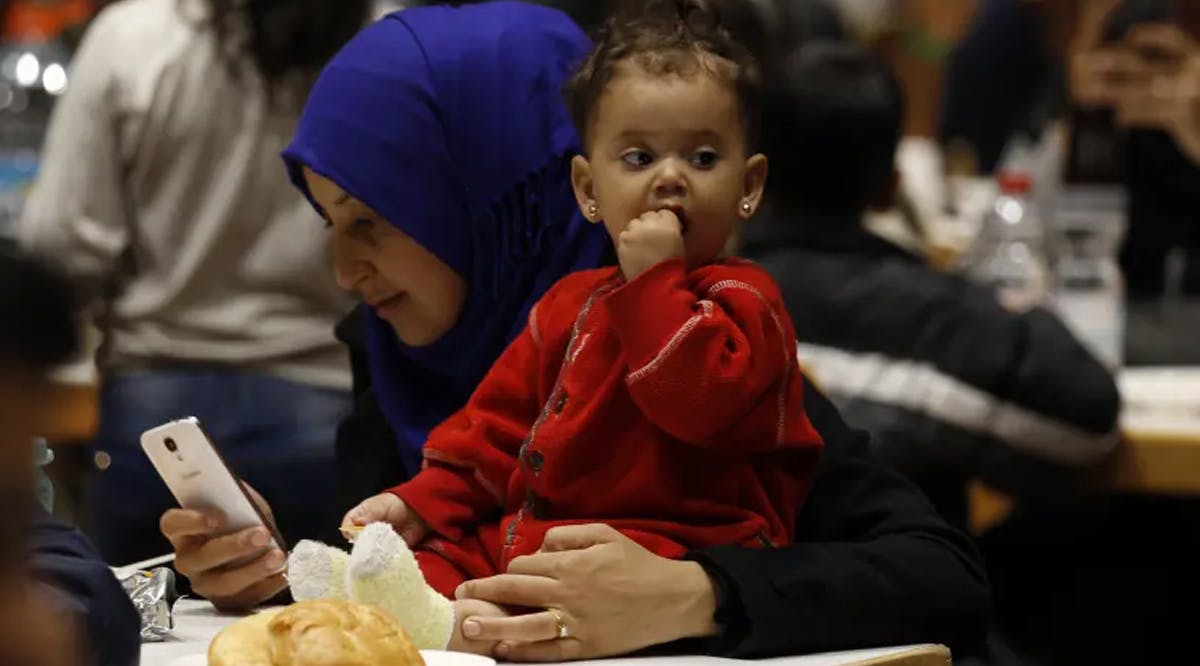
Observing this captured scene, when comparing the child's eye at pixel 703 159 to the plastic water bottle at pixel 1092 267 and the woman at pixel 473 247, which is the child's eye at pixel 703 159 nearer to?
the woman at pixel 473 247

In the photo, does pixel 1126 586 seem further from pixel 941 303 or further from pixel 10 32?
pixel 10 32

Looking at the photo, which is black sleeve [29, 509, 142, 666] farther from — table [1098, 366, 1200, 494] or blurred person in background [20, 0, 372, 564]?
table [1098, 366, 1200, 494]

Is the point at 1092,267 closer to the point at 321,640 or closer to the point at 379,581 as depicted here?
the point at 379,581

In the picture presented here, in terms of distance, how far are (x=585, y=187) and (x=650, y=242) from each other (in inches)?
6.8

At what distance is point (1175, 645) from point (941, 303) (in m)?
0.84

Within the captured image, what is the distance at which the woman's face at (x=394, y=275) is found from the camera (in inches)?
67.6

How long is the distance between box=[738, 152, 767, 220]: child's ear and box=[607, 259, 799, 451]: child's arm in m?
0.09

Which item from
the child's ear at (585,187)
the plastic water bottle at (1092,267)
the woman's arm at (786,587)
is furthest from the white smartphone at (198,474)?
the plastic water bottle at (1092,267)

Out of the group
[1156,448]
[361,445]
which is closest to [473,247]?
[361,445]

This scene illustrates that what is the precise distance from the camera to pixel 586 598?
1357 millimetres

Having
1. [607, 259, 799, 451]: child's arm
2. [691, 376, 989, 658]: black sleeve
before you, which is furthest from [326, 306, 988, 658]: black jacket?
[607, 259, 799, 451]: child's arm

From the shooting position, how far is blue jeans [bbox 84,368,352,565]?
1599 millimetres

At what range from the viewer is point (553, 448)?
1415 mm

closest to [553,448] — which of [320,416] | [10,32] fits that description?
[320,416]
